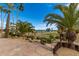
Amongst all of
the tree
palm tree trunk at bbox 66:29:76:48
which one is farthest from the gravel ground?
the tree

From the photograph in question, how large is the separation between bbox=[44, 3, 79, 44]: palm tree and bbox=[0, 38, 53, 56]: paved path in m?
0.41

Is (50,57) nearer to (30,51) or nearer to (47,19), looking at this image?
(30,51)

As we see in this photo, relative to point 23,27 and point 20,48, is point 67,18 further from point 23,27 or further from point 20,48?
point 20,48

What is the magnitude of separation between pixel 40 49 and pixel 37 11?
0.59 meters

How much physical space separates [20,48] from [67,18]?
2.79 ft

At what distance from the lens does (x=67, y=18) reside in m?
3.95

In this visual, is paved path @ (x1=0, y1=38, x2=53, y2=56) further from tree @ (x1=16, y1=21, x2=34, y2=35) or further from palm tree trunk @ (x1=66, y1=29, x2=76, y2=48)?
palm tree trunk @ (x1=66, y1=29, x2=76, y2=48)

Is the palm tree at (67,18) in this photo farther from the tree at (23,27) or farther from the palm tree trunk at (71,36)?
the tree at (23,27)

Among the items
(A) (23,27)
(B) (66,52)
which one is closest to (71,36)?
(B) (66,52)

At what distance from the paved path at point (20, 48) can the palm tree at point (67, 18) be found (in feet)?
1.33

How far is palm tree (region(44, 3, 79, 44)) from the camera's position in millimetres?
3928

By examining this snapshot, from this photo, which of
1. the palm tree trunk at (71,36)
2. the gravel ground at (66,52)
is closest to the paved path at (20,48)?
the gravel ground at (66,52)

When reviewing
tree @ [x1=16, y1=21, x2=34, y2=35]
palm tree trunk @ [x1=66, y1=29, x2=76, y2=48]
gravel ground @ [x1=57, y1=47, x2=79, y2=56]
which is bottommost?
gravel ground @ [x1=57, y1=47, x2=79, y2=56]

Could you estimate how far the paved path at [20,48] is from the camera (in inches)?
156
